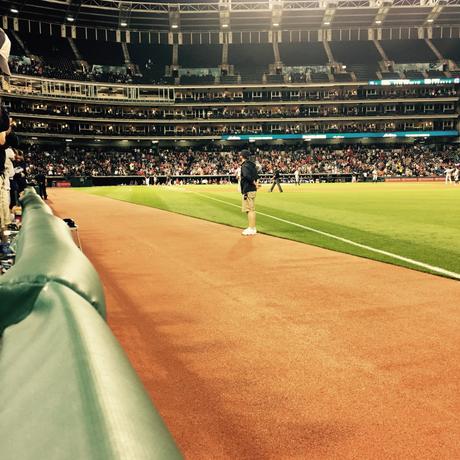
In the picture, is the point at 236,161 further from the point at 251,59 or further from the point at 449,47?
the point at 449,47

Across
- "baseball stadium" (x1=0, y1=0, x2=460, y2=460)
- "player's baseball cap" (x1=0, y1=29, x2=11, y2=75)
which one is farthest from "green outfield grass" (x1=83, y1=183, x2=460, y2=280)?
"player's baseball cap" (x1=0, y1=29, x2=11, y2=75)

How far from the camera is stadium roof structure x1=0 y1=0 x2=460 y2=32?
7025 cm

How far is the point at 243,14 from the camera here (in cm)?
7344

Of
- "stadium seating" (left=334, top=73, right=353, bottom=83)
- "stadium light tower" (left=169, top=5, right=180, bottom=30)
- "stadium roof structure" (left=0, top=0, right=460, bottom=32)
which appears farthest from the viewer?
"stadium light tower" (left=169, top=5, right=180, bottom=30)

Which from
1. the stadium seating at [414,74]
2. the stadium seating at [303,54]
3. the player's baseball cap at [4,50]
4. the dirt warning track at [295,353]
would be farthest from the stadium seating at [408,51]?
the player's baseball cap at [4,50]

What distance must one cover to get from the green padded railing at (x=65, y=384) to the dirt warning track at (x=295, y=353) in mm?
1467

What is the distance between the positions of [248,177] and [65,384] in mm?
11320

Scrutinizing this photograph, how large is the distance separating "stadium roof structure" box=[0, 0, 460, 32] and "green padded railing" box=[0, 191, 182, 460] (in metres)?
75.2

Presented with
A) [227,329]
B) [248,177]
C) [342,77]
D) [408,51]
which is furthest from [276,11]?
[227,329]

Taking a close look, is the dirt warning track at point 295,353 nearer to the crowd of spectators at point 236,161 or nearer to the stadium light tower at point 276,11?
the crowd of spectators at point 236,161

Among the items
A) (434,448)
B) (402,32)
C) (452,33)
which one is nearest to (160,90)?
(402,32)

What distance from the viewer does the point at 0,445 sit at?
1085 millimetres

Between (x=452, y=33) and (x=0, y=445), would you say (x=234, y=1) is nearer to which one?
(x=452, y=33)

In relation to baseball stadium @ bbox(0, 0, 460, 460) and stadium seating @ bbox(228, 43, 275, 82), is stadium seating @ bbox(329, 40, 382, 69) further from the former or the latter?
baseball stadium @ bbox(0, 0, 460, 460)
